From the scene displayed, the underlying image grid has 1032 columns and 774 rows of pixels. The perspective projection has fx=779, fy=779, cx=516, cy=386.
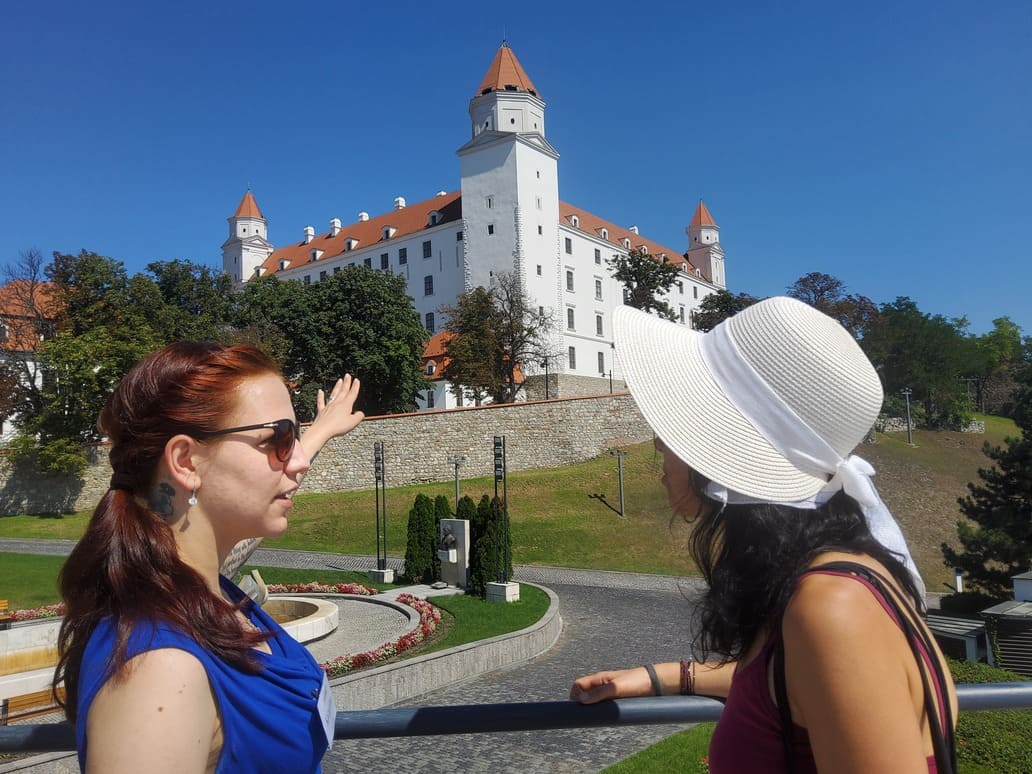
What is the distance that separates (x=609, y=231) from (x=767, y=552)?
74.9 m

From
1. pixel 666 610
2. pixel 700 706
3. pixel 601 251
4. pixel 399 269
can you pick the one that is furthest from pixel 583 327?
pixel 700 706

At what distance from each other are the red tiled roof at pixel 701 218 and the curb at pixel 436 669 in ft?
267

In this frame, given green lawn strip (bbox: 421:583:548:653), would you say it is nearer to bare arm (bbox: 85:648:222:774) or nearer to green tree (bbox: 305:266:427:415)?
bare arm (bbox: 85:648:222:774)

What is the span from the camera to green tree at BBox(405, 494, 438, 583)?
1777 centimetres

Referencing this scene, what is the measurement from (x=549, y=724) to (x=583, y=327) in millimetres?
60801

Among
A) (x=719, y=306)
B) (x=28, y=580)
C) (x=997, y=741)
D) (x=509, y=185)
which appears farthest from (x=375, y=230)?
(x=997, y=741)

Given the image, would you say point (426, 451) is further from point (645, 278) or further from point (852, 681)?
point (852, 681)

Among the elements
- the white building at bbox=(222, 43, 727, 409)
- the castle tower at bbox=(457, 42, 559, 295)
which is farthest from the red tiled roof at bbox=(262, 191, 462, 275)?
the castle tower at bbox=(457, 42, 559, 295)

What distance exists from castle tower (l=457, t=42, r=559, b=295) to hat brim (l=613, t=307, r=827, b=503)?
55057 mm

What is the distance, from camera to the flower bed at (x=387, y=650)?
31.9 ft

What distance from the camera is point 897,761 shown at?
1.19m

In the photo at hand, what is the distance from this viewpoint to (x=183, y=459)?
1.55 m

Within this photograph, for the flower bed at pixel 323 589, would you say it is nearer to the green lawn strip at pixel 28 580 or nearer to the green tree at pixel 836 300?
the green lawn strip at pixel 28 580

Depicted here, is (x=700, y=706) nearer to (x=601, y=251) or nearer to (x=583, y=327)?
(x=583, y=327)
